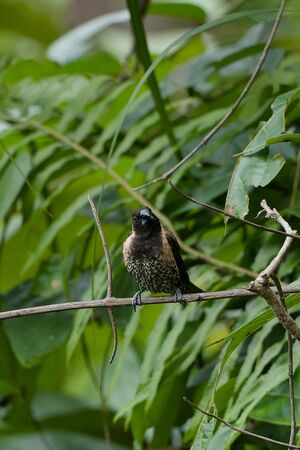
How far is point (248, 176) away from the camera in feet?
7.48

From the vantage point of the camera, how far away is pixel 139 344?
13.8 ft

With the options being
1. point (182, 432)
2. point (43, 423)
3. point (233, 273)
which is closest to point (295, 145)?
point (233, 273)

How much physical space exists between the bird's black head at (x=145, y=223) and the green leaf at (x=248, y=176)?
0.34 metres

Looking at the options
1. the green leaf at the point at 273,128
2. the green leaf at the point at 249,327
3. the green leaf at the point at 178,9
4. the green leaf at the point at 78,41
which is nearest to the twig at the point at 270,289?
the green leaf at the point at 249,327

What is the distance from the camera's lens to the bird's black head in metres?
2.53

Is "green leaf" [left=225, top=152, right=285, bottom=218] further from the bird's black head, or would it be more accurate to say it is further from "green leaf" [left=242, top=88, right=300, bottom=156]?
the bird's black head

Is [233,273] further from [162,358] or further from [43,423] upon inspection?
[43,423]

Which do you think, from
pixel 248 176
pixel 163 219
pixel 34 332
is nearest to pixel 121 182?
pixel 163 219

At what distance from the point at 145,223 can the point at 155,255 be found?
0.32 ft

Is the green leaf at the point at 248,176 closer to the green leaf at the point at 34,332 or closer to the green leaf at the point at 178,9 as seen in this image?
the green leaf at the point at 34,332

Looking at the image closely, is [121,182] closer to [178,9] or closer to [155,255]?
[155,255]

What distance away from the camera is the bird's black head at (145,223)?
2525mm

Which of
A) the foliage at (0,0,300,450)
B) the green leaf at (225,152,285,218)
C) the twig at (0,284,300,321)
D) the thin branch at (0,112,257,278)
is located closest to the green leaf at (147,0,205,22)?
the foliage at (0,0,300,450)

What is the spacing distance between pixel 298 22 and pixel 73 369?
7.45 ft
